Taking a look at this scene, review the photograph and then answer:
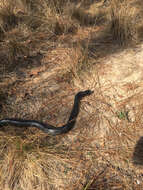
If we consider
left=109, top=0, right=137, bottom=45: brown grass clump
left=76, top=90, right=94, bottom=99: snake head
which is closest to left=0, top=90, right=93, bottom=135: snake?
left=76, top=90, right=94, bottom=99: snake head

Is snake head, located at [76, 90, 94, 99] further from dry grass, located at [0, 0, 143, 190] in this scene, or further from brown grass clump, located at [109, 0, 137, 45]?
brown grass clump, located at [109, 0, 137, 45]

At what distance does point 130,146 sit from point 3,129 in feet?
6.31

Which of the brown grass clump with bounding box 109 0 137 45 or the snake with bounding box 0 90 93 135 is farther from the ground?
the brown grass clump with bounding box 109 0 137 45

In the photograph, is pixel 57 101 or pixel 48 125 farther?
pixel 57 101

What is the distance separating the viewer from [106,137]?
8.56 ft

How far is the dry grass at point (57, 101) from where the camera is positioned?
88.7 inches

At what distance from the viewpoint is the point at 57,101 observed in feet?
10.5

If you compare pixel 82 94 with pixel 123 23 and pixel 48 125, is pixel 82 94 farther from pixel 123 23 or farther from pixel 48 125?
pixel 123 23

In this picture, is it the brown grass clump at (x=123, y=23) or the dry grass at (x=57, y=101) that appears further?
the brown grass clump at (x=123, y=23)

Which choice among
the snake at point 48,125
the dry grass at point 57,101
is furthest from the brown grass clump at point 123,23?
the snake at point 48,125

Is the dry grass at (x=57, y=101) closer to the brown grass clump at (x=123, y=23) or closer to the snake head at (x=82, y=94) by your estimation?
the brown grass clump at (x=123, y=23)

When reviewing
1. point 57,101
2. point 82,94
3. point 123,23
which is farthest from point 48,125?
point 123,23

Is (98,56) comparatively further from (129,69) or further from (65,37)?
(65,37)

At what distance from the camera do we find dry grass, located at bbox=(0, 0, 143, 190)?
88.7 inches
